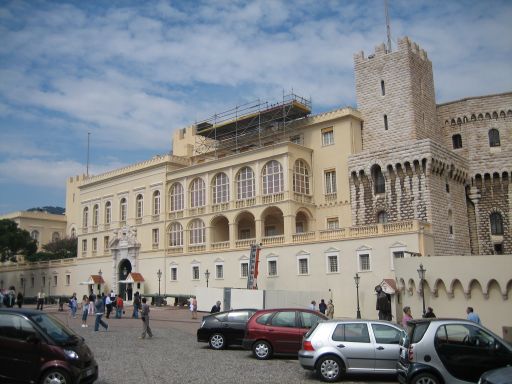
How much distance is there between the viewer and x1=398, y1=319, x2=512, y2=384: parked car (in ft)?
35.6

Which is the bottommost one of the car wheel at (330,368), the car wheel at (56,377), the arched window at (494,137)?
the car wheel at (330,368)

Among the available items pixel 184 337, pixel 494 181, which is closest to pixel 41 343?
pixel 184 337

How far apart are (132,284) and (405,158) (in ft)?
95.9

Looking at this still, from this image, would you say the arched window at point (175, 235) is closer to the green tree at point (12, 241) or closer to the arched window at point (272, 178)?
the arched window at point (272, 178)

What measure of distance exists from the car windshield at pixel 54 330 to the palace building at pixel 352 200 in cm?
2060

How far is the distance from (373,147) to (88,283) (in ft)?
107

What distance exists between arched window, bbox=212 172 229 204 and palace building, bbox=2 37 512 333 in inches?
6.1

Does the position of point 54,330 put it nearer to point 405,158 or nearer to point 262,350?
point 262,350

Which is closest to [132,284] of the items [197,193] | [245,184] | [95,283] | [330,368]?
[95,283]

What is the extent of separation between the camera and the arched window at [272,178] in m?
42.2

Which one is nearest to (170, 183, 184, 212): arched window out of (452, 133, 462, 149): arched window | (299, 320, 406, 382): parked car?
(452, 133, 462, 149): arched window

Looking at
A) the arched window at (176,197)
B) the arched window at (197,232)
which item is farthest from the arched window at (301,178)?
the arched window at (176,197)

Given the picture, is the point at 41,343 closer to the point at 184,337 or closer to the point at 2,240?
the point at 184,337

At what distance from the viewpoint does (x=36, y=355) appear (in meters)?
10.6
